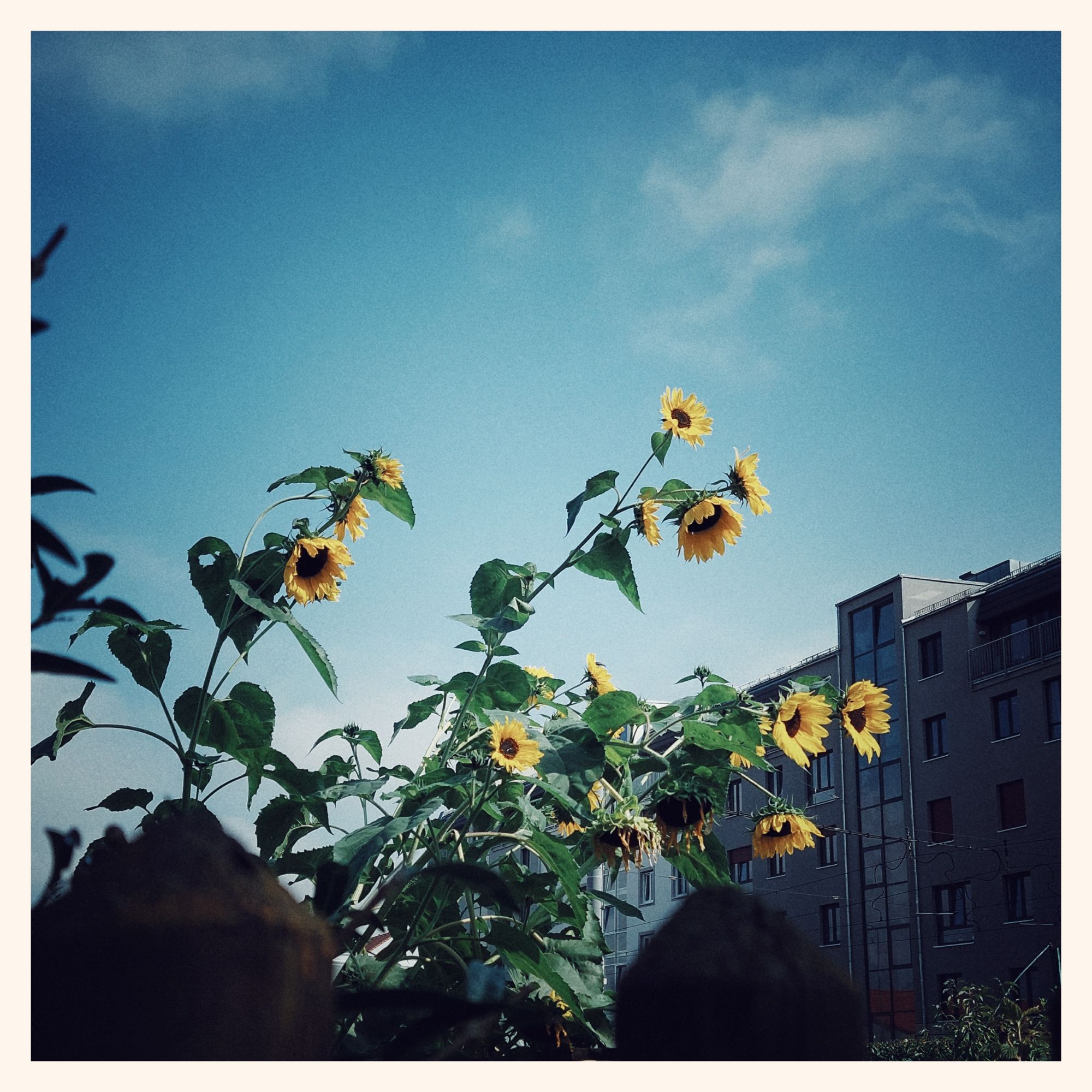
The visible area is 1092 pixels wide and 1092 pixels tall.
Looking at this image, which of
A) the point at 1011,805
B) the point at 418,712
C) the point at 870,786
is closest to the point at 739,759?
the point at 418,712

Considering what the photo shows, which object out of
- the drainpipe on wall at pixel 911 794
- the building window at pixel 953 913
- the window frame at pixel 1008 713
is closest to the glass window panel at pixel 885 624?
the drainpipe on wall at pixel 911 794

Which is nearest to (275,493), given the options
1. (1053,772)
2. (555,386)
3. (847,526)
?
(555,386)

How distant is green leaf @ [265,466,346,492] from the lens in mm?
832

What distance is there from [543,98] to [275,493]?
574mm

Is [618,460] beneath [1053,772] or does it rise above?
above

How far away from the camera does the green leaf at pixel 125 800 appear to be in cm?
79

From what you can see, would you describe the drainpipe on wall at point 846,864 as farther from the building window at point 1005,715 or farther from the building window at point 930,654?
the building window at point 1005,715

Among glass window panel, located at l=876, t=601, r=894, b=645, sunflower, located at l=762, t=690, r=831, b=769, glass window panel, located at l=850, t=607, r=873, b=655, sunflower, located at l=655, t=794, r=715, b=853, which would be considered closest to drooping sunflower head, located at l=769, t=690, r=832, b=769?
sunflower, located at l=762, t=690, r=831, b=769

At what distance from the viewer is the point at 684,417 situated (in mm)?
994

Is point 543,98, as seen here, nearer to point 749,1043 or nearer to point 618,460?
point 618,460

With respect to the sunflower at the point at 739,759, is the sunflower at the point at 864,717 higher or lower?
higher

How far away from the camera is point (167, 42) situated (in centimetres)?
106

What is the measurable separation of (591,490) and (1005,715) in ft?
46.5

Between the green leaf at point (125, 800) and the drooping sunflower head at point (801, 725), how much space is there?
496 mm
